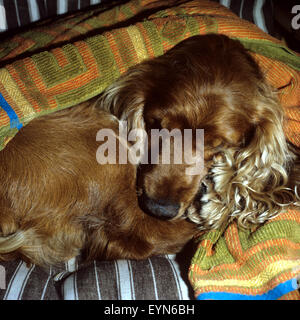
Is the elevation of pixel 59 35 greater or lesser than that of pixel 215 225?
greater

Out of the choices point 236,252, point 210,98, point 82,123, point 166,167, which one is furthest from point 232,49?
point 236,252

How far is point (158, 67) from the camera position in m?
1.57

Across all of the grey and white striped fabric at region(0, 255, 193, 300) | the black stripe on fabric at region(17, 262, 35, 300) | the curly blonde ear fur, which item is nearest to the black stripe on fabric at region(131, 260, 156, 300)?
the grey and white striped fabric at region(0, 255, 193, 300)

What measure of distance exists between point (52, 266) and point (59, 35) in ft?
3.20

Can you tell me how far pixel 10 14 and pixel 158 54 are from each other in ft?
3.25

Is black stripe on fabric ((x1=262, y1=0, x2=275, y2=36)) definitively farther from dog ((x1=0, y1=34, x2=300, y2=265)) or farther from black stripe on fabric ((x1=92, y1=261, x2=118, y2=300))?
black stripe on fabric ((x1=92, y1=261, x2=118, y2=300))

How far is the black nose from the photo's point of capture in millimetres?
1391

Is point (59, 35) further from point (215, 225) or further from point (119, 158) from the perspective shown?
point (215, 225)

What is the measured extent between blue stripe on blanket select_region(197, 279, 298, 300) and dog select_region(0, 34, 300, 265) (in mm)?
277

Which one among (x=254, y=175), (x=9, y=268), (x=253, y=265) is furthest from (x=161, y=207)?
(x=9, y=268)

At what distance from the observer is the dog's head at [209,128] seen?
1.46 m

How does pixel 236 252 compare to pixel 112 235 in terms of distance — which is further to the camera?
pixel 112 235

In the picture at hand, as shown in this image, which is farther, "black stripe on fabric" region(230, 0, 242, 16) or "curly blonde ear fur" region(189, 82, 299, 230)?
"black stripe on fabric" region(230, 0, 242, 16)

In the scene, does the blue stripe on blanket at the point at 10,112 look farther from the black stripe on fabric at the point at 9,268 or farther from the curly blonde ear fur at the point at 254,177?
the curly blonde ear fur at the point at 254,177
